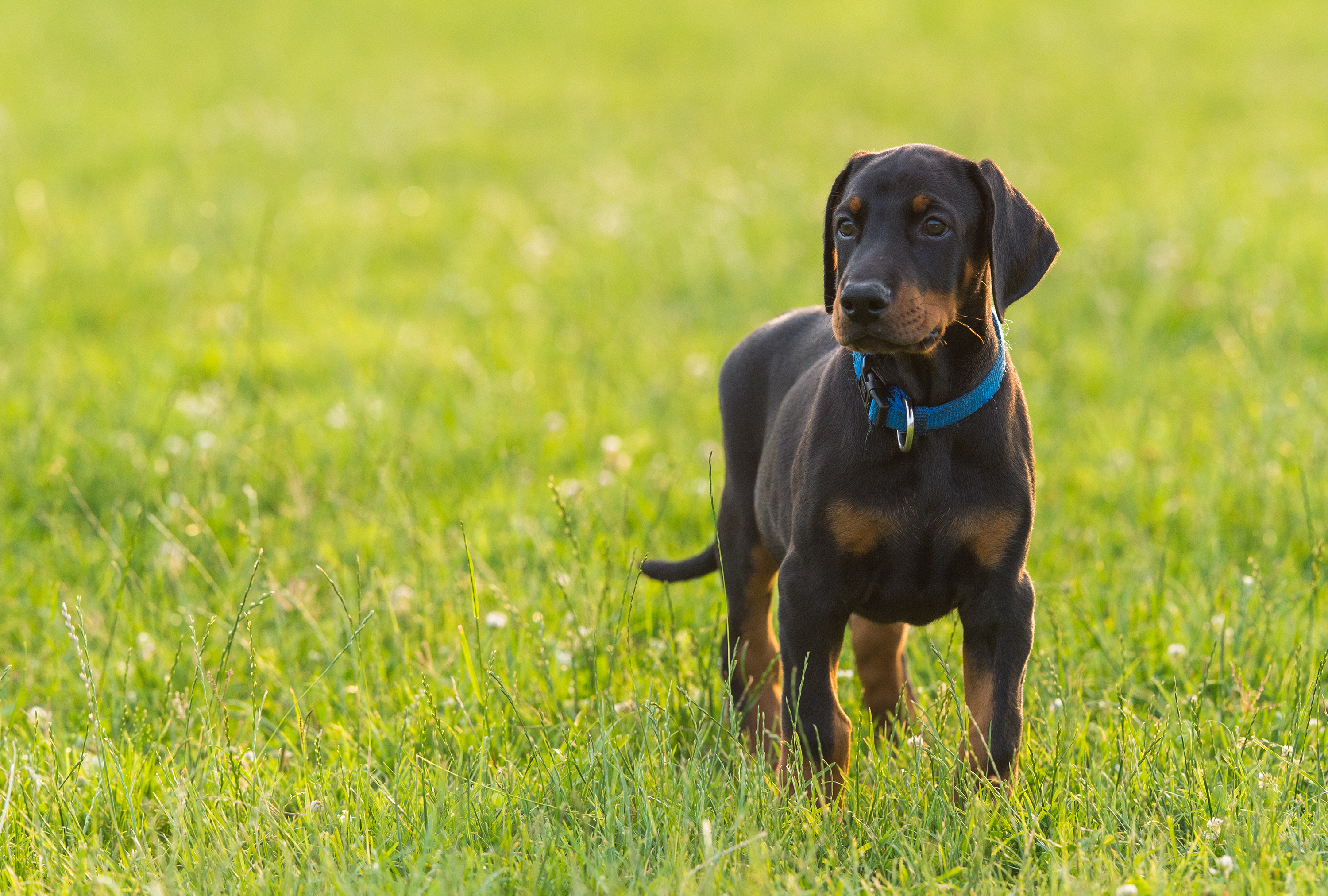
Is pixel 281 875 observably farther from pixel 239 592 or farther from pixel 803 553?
pixel 239 592

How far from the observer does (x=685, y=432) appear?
218 inches

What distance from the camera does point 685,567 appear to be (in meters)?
3.60

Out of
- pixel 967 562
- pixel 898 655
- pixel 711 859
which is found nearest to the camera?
pixel 711 859

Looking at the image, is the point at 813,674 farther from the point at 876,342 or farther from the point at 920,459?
the point at 876,342

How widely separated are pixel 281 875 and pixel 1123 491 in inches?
133

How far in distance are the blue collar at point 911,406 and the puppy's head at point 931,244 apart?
13cm

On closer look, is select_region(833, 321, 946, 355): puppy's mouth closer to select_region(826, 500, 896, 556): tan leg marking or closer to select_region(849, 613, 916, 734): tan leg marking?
select_region(826, 500, 896, 556): tan leg marking

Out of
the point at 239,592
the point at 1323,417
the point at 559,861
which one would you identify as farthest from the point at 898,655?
the point at 1323,417

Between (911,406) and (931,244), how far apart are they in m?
0.36

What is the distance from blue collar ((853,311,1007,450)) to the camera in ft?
8.95

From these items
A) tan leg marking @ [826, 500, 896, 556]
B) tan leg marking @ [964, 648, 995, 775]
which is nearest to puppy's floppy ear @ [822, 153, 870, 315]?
tan leg marking @ [826, 500, 896, 556]

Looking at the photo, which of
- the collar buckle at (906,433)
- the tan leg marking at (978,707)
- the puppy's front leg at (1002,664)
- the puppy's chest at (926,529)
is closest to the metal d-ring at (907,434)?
the collar buckle at (906,433)

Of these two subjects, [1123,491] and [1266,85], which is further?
[1266,85]

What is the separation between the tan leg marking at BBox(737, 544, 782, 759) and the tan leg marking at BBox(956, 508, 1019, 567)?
0.73 meters
